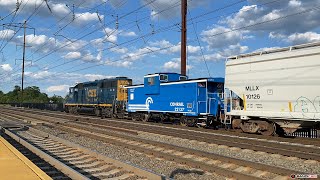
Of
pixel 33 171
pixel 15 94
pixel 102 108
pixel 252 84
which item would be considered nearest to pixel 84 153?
pixel 33 171

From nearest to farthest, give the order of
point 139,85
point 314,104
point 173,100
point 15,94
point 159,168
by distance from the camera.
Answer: point 159,168 → point 314,104 → point 173,100 → point 139,85 → point 15,94

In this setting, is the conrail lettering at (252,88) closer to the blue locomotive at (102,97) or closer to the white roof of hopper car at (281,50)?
the white roof of hopper car at (281,50)

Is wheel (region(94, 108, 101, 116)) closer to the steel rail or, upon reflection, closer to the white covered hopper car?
the white covered hopper car

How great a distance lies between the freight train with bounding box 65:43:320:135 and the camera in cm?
1384

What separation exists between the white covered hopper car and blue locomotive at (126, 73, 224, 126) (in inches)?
121

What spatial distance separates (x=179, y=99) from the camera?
2298 cm

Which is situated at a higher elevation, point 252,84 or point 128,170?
point 252,84

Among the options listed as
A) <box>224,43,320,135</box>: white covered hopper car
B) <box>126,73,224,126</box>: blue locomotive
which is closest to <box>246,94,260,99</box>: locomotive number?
<box>224,43,320,135</box>: white covered hopper car

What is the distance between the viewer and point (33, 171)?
25.2 feet

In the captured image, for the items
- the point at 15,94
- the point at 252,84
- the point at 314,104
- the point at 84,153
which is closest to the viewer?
the point at 84,153

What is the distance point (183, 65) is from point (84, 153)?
18.1 meters

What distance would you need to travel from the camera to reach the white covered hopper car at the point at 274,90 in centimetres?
1363

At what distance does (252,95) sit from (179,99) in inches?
289

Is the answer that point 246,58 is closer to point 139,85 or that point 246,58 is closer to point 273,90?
point 273,90
